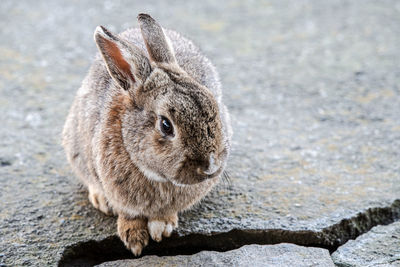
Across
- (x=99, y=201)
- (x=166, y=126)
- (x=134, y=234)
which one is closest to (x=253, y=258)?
(x=134, y=234)

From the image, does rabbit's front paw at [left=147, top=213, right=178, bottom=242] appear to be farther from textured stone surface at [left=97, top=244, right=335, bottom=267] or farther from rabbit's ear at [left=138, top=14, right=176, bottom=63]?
rabbit's ear at [left=138, top=14, right=176, bottom=63]

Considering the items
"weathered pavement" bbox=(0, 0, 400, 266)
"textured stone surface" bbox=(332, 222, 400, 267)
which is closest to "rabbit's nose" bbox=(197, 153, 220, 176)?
"weathered pavement" bbox=(0, 0, 400, 266)

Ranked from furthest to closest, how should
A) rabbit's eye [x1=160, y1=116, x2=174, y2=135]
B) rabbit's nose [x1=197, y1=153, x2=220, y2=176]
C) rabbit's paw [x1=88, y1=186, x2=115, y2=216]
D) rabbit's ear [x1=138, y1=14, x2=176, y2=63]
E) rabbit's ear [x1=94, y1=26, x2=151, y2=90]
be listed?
rabbit's paw [x1=88, y1=186, x2=115, y2=216] → rabbit's ear [x1=138, y1=14, x2=176, y2=63] → rabbit's ear [x1=94, y1=26, x2=151, y2=90] → rabbit's eye [x1=160, y1=116, x2=174, y2=135] → rabbit's nose [x1=197, y1=153, x2=220, y2=176]

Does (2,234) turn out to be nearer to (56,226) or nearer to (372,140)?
(56,226)

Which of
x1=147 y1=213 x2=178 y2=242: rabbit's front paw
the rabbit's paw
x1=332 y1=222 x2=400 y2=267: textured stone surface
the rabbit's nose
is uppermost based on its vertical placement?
the rabbit's nose

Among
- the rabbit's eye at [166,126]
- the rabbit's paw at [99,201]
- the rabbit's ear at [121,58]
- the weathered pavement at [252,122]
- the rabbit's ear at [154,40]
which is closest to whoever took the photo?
the rabbit's eye at [166,126]

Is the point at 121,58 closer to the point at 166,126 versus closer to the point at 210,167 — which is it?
the point at 166,126

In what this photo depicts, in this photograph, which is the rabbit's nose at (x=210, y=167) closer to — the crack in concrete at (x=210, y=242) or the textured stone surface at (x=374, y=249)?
the crack in concrete at (x=210, y=242)

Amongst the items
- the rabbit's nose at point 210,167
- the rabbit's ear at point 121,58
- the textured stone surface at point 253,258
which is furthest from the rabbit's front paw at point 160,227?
the rabbit's ear at point 121,58
